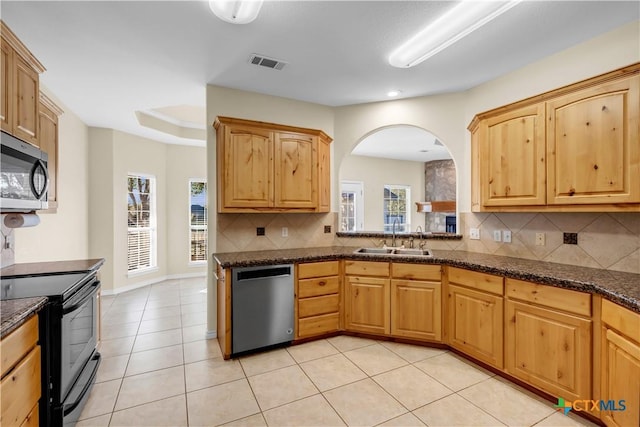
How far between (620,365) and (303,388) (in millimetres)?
1950

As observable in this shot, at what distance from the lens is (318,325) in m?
2.97

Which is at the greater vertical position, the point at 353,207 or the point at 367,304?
the point at 353,207

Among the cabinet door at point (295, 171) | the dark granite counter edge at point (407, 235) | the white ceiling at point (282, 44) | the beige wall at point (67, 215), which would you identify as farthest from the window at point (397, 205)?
the beige wall at point (67, 215)

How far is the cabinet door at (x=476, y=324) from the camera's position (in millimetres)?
2301

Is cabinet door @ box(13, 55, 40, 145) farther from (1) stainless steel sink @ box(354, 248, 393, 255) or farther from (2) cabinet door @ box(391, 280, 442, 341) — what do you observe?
(2) cabinet door @ box(391, 280, 442, 341)

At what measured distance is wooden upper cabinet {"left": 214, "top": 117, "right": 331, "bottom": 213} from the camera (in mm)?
2885

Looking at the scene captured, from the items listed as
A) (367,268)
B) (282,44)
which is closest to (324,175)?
(367,268)

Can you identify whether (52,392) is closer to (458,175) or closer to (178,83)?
(178,83)

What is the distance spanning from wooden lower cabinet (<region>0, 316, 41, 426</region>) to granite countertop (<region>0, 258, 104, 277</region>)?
884 mm

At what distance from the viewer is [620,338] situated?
1593 mm

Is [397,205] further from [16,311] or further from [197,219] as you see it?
[16,311]

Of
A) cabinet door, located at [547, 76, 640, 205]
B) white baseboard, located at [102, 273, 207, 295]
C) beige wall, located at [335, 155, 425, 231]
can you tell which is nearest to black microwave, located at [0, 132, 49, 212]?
A: white baseboard, located at [102, 273, 207, 295]

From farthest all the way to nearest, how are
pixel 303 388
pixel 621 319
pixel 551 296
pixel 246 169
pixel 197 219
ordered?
pixel 197 219
pixel 246 169
pixel 303 388
pixel 551 296
pixel 621 319

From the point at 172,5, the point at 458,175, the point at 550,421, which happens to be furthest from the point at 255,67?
the point at 550,421
